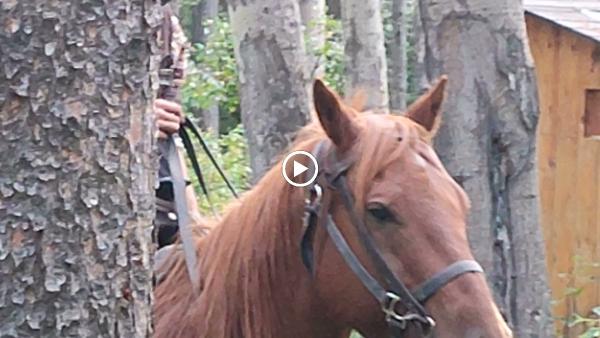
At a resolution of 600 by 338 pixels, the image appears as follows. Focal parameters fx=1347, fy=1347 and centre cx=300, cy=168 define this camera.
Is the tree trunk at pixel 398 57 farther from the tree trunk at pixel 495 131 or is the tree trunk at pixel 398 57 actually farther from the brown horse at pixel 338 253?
the brown horse at pixel 338 253

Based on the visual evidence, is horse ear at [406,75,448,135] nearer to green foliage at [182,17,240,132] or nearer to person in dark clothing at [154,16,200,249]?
person in dark clothing at [154,16,200,249]

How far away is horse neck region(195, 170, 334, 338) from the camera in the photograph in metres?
4.29

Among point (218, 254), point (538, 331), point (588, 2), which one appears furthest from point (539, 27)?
point (218, 254)

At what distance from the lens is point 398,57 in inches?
854

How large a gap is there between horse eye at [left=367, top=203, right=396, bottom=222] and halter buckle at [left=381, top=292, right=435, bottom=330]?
0.74 feet

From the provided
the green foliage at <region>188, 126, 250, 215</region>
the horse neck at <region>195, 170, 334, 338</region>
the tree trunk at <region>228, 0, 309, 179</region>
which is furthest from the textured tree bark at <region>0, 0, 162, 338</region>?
the tree trunk at <region>228, 0, 309, 179</region>

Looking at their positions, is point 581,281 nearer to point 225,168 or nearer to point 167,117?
point 225,168

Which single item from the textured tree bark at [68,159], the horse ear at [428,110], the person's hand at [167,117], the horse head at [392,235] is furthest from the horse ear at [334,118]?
the textured tree bark at [68,159]

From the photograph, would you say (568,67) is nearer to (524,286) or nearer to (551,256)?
(551,256)

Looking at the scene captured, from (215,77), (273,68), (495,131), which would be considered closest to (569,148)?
(273,68)

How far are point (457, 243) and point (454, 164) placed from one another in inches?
100

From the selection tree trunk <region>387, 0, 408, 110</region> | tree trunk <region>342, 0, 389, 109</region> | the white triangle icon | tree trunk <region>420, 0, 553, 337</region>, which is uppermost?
the white triangle icon

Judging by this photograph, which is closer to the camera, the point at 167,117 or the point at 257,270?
the point at 257,270
